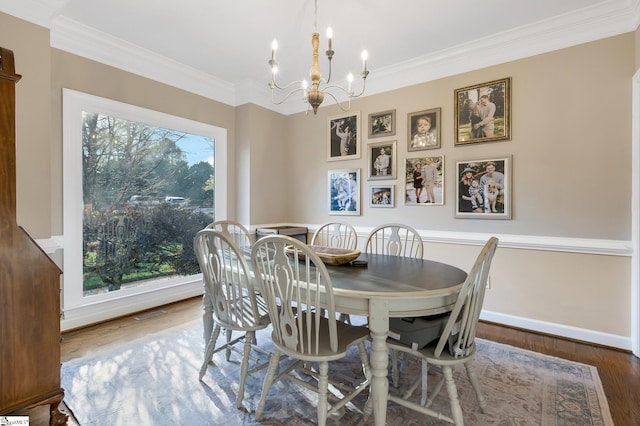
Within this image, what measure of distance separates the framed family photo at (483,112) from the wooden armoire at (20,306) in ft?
11.0

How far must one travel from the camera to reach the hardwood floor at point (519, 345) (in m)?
1.75

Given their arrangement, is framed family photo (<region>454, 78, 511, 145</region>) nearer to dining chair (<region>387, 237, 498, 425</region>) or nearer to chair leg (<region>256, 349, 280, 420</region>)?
dining chair (<region>387, 237, 498, 425</region>)

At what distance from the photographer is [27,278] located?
1.43 meters

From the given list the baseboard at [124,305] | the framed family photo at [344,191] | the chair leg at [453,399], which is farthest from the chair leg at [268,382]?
the framed family photo at [344,191]

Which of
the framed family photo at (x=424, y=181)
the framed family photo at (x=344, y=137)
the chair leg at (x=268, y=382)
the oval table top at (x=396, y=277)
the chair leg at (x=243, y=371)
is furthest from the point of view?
the framed family photo at (x=344, y=137)

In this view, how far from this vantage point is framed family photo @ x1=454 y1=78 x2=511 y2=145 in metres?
2.87

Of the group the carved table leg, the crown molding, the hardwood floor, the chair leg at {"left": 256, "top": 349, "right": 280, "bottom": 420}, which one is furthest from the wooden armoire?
the crown molding

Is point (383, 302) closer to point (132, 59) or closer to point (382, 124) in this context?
point (382, 124)

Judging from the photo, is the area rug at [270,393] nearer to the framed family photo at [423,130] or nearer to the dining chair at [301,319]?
the dining chair at [301,319]

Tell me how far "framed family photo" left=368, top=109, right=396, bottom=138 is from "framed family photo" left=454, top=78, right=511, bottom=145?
2.29ft

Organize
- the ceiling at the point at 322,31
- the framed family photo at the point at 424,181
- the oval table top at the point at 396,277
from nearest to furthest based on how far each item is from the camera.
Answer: the oval table top at the point at 396,277
the ceiling at the point at 322,31
the framed family photo at the point at 424,181

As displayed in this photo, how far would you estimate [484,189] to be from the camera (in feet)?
9.74

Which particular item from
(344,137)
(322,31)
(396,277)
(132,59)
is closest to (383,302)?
(396,277)

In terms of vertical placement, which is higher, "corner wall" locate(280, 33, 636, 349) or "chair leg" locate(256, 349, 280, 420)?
"corner wall" locate(280, 33, 636, 349)
